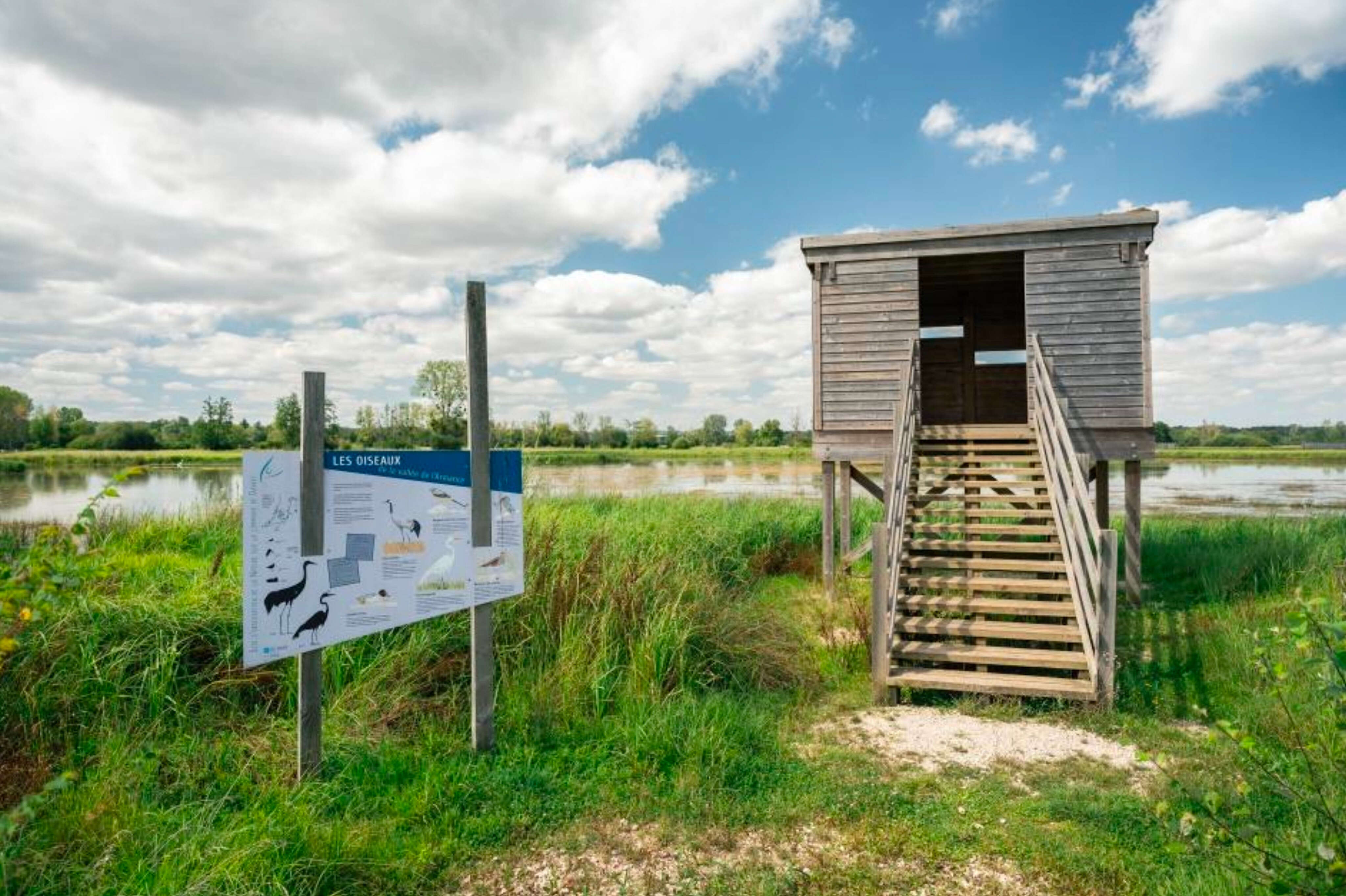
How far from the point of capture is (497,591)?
5.55 m

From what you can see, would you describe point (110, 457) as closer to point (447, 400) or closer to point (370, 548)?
point (447, 400)

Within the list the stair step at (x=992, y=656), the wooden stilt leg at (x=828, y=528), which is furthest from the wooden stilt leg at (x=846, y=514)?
the stair step at (x=992, y=656)

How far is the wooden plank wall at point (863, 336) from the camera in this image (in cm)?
1194

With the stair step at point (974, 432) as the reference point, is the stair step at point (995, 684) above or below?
below

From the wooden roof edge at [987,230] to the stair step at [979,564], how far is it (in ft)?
16.5

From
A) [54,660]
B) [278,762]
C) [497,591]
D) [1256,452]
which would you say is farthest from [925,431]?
[1256,452]

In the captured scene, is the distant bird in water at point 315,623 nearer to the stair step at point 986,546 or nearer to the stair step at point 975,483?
the stair step at point 986,546

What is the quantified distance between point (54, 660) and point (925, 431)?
35.1 feet

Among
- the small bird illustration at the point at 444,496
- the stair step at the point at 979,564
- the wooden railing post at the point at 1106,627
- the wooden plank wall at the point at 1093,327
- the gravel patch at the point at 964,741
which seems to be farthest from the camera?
the wooden plank wall at the point at 1093,327

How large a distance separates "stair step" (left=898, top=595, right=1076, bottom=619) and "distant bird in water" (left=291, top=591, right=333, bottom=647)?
564 centimetres

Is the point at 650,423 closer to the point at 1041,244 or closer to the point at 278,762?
the point at 1041,244

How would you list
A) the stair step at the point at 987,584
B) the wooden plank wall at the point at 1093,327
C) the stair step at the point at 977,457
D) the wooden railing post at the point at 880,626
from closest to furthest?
the wooden railing post at the point at 880,626
the stair step at the point at 987,584
the stair step at the point at 977,457
the wooden plank wall at the point at 1093,327

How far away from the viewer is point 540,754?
527cm

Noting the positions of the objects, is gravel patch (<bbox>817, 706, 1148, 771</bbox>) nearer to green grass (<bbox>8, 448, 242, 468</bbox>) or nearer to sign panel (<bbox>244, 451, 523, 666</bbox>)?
sign panel (<bbox>244, 451, 523, 666</bbox>)
